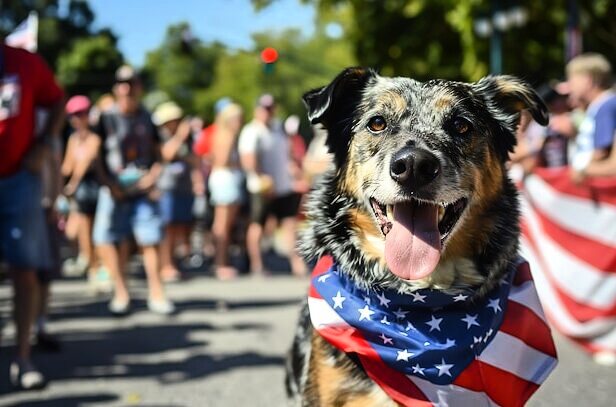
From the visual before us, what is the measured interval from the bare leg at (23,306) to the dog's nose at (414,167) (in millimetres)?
3126

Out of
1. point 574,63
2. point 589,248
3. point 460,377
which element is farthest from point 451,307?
point 574,63

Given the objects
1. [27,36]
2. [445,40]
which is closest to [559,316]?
[27,36]

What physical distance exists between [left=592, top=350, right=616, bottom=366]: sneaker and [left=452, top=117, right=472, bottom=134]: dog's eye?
3.21 metres

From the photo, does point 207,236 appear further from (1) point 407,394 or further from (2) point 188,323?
(1) point 407,394

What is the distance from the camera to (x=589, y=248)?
5.85m

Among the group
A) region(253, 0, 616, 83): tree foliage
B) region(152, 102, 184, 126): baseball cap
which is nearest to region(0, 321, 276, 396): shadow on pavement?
region(152, 102, 184, 126): baseball cap

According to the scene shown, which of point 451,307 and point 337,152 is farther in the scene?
point 337,152

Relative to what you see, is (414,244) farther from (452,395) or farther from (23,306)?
(23,306)

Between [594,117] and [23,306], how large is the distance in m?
4.46

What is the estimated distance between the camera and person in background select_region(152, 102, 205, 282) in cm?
952

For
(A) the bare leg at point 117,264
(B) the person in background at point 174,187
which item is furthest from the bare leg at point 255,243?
(A) the bare leg at point 117,264

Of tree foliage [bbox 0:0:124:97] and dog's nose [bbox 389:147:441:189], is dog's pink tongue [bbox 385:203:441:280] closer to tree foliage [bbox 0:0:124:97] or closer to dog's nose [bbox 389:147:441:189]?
dog's nose [bbox 389:147:441:189]

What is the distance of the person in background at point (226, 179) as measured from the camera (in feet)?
31.1

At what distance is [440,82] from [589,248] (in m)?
3.43
